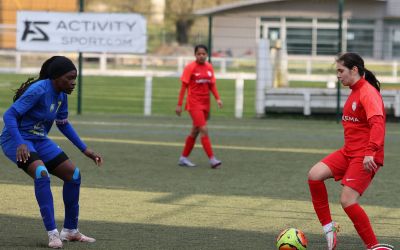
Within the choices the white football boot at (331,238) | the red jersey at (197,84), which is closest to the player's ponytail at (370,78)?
the white football boot at (331,238)

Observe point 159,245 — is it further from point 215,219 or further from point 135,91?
point 135,91

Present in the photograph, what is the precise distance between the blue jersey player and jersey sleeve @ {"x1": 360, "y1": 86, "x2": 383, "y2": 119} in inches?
94.7

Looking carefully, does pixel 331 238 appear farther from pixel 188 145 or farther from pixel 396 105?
pixel 396 105

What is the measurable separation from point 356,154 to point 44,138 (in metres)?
2.65

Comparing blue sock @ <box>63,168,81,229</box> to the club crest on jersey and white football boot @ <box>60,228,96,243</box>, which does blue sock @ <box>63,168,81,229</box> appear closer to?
white football boot @ <box>60,228,96,243</box>

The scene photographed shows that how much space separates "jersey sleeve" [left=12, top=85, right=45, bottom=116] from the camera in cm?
826

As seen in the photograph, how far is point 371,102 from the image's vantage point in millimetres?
8094

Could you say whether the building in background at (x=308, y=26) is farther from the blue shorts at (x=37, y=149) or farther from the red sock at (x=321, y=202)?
the blue shorts at (x=37, y=149)

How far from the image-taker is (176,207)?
35.6 feet

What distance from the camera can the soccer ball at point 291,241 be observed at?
321 inches

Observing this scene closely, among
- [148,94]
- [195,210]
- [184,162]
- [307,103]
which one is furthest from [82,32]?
[195,210]

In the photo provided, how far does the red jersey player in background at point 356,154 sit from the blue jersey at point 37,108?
227 cm

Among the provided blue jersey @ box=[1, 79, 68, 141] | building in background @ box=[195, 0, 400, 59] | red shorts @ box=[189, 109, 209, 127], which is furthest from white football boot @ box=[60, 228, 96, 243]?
building in background @ box=[195, 0, 400, 59]

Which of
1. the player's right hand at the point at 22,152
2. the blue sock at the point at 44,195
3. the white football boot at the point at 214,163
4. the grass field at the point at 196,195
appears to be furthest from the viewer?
the white football boot at the point at 214,163
